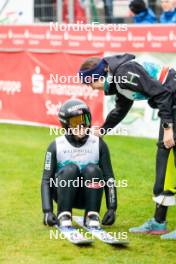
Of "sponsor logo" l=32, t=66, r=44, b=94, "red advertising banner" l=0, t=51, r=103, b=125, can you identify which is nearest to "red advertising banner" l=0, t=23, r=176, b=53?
"red advertising banner" l=0, t=51, r=103, b=125

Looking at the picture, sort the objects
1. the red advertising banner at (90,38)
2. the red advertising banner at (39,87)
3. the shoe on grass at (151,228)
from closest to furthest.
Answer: the shoe on grass at (151,228) → the red advertising banner at (90,38) → the red advertising banner at (39,87)

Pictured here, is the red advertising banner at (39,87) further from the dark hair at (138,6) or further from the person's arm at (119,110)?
the person's arm at (119,110)

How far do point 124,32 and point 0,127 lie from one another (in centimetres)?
294

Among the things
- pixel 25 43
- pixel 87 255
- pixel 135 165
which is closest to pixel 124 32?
pixel 25 43

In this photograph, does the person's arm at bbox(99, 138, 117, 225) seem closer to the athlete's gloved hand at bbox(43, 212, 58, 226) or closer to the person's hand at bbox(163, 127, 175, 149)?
the athlete's gloved hand at bbox(43, 212, 58, 226)

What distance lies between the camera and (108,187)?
759cm

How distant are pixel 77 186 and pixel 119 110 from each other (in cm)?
93

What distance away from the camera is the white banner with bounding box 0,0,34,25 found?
16.1 meters

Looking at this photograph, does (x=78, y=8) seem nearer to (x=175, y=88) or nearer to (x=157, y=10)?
(x=157, y=10)

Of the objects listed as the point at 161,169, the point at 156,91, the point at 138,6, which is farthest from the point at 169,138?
the point at 138,6

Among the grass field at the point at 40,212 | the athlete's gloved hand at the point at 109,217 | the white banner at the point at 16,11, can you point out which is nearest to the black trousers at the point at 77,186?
the athlete's gloved hand at the point at 109,217

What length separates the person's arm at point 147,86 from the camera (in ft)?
22.7

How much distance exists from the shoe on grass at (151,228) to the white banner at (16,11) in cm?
902

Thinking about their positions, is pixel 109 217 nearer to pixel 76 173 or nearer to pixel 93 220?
pixel 93 220
